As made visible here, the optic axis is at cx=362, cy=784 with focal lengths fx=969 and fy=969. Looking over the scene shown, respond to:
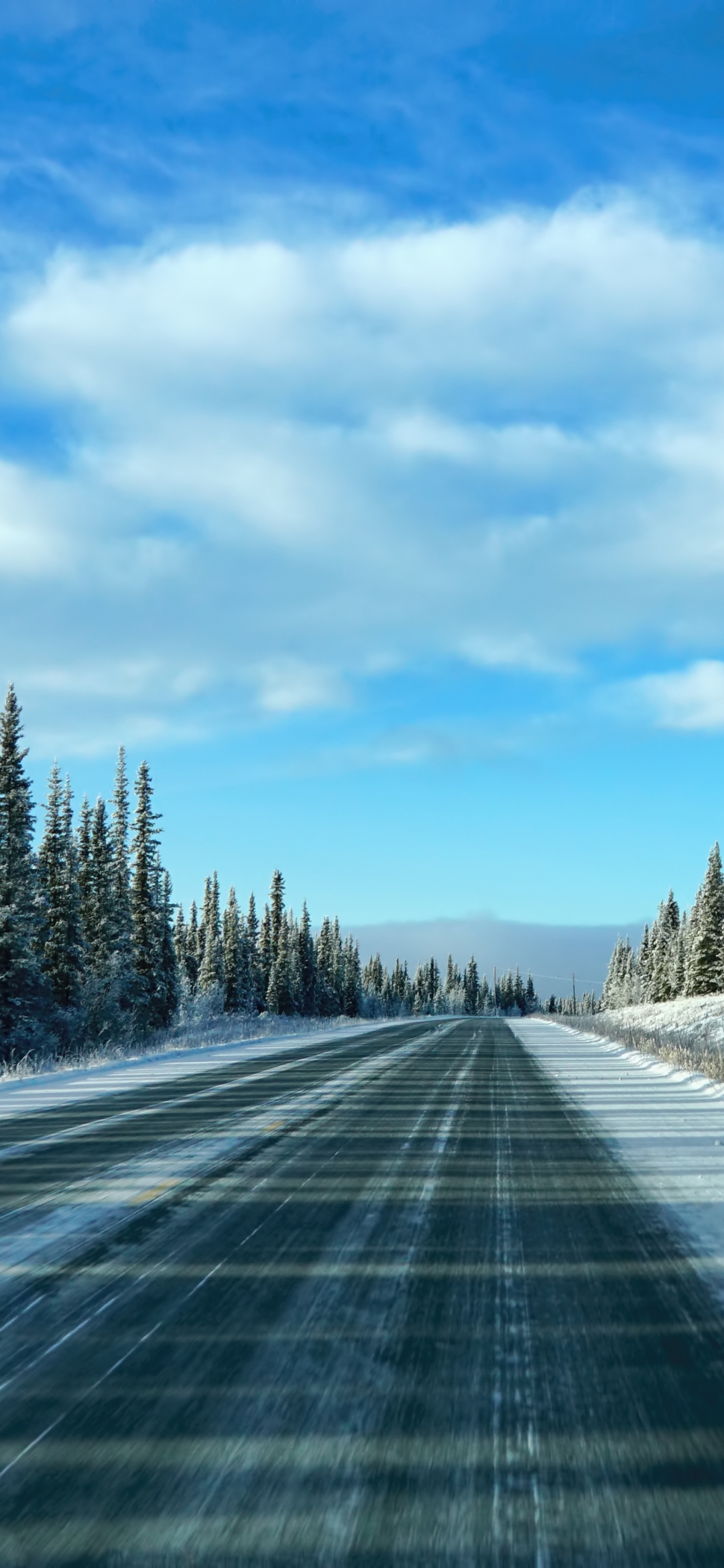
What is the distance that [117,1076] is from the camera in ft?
55.4

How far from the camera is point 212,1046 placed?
25.7 meters

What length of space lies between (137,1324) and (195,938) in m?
102

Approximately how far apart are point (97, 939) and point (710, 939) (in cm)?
4620

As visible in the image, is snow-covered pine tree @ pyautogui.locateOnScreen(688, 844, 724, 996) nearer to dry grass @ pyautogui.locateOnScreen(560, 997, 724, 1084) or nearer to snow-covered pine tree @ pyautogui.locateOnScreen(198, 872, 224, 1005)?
dry grass @ pyautogui.locateOnScreen(560, 997, 724, 1084)

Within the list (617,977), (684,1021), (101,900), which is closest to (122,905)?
(101,900)

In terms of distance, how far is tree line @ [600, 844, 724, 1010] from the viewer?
234 ft

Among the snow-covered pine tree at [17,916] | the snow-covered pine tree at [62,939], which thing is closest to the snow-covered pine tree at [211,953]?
the snow-covered pine tree at [62,939]

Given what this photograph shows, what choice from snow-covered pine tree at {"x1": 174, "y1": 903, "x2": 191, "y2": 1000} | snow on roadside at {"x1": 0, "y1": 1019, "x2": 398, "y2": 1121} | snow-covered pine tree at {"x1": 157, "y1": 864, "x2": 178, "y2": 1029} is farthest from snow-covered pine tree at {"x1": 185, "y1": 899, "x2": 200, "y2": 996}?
snow on roadside at {"x1": 0, "y1": 1019, "x2": 398, "y2": 1121}

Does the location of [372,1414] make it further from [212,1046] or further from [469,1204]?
[212,1046]

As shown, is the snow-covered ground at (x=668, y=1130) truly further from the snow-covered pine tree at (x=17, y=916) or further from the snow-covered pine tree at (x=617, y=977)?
the snow-covered pine tree at (x=617, y=977)

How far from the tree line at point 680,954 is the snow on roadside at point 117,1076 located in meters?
45.3

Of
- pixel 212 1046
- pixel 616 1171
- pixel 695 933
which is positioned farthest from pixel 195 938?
pixel 616 1171

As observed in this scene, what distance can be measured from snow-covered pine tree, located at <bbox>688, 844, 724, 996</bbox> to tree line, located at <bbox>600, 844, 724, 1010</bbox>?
0.16ft

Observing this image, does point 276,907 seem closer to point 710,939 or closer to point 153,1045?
point 710,939
